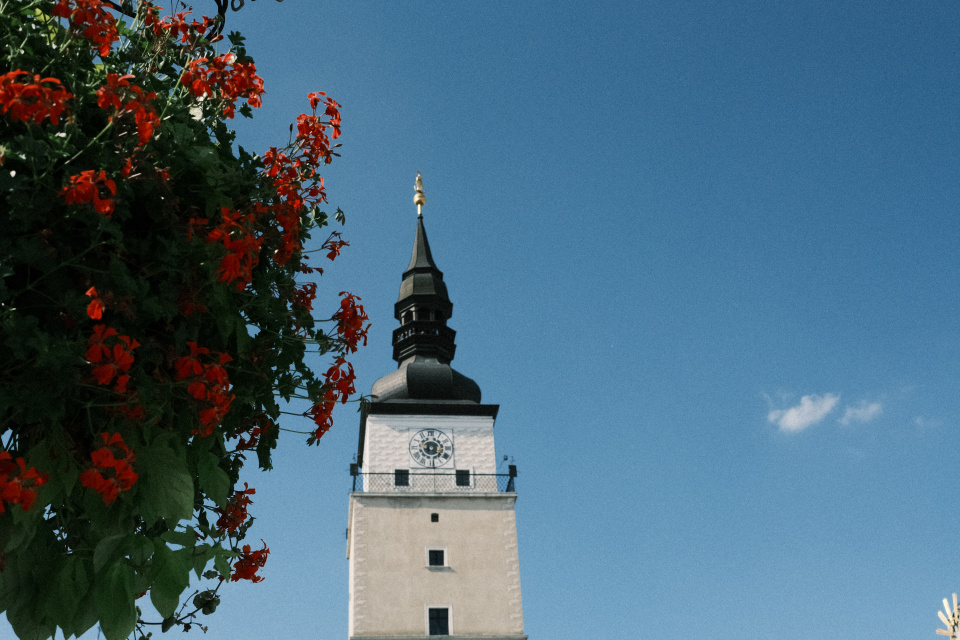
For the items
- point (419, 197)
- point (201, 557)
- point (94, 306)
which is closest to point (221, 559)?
point (201, 557)

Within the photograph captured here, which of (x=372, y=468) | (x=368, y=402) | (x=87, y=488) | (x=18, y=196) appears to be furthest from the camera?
(x=372, y=468)

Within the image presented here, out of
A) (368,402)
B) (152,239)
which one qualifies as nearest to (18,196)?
(152,239)

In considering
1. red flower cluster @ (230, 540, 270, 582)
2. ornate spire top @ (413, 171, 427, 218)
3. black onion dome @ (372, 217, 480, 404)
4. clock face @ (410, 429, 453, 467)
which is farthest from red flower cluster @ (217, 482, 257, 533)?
ornate spire top @ (413, 171, 427, 218)

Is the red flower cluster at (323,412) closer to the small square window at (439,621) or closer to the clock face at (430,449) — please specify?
the small square window at (439,621)

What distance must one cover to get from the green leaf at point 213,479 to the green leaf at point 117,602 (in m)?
0.36

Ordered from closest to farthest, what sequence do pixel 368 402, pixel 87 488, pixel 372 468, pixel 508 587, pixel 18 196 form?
pixel 18 196
pixel 87 488
pixel 368 402
pixel 508 587
pixel 372 468

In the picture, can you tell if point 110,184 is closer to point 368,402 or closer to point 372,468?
point 368,402

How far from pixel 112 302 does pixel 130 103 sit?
0.48 m

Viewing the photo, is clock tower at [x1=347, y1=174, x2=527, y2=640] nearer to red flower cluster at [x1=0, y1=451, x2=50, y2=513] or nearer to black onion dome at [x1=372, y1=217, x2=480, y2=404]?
black onion dome at [x1=372, y1=217, x2=480, y2=404]

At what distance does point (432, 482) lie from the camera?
3416cm

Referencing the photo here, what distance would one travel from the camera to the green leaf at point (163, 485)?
233 centimetres

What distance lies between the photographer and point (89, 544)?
7.96 ft

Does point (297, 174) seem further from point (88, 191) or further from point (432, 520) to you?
point (432, 520)

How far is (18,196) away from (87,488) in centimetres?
70
